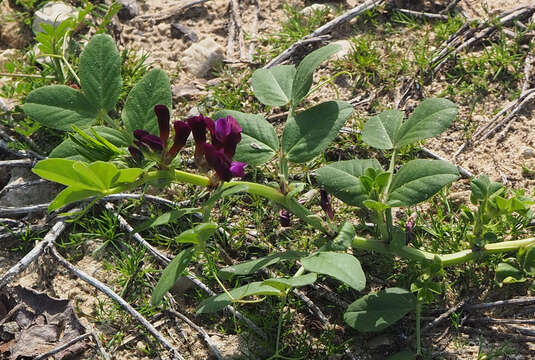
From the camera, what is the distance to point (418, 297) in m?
2.45

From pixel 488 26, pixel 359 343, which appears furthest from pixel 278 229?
pixel 488 26

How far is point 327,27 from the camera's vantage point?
385 cm

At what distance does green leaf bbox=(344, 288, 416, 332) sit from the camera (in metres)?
2.39

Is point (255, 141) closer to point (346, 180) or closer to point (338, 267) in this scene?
point (346, 180)

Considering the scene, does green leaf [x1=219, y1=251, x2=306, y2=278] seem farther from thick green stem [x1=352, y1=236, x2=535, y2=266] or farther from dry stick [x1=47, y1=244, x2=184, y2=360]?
dry stick [x1=47, y1=244, x2=184, y2=360]

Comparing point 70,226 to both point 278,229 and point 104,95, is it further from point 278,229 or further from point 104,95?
point 278,229

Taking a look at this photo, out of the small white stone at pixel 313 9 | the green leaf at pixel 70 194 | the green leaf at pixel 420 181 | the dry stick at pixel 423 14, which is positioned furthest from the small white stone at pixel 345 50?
the green leaf at pixel 70 194

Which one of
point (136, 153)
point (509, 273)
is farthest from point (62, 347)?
point (509, 273)

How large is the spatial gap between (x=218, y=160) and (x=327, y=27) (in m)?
1.99

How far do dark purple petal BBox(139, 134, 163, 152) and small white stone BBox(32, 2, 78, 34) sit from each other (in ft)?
7.09

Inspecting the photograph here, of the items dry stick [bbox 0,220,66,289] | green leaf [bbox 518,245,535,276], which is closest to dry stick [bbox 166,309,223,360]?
dry stick [bbox 0,220,66,289]

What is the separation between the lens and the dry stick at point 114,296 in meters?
2.64

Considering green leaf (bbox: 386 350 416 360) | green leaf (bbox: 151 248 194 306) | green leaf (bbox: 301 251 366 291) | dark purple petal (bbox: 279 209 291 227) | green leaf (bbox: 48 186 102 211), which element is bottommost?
green leaf (bbox: 386 350 416 360)

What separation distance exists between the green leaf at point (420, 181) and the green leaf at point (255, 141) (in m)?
0.55
